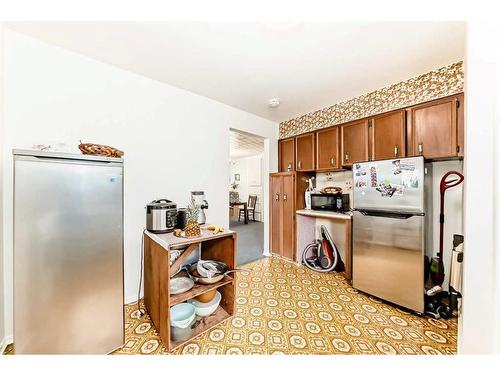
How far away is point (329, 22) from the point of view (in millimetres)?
1444

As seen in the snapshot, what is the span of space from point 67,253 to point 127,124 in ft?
4.56

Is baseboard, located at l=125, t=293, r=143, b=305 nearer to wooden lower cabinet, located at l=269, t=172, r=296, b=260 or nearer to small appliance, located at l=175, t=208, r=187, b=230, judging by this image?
small appliance, located at l=175, t=208, r=187, b=230

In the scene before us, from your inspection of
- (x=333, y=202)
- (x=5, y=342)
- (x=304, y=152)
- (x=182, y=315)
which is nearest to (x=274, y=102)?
(x=304, y=152)

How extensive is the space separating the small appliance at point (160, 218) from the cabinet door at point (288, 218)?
2034 mm

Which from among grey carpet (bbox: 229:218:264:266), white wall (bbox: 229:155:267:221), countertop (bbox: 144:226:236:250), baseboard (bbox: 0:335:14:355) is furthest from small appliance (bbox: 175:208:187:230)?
white wall (bbox: 229:155:267:221)

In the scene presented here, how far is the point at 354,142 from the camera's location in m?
2.60

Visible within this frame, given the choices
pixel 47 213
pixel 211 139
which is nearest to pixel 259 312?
pixel 47 213

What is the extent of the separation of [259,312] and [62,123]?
256 centimetres

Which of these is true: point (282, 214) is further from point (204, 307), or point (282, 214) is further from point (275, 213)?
point (204, 307)

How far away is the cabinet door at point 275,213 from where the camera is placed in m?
3.47

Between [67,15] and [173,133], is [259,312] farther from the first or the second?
[67,15]

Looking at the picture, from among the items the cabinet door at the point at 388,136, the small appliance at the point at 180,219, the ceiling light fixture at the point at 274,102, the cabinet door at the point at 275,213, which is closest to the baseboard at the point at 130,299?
the small appliance at the point at 180,219

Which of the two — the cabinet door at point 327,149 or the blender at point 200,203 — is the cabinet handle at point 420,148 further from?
the blender at point 200,203

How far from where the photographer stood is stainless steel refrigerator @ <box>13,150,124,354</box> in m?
1.13
